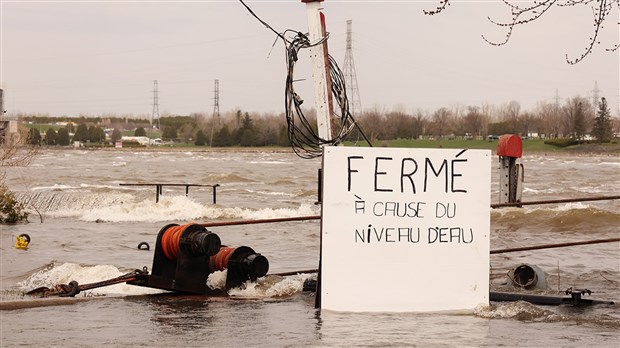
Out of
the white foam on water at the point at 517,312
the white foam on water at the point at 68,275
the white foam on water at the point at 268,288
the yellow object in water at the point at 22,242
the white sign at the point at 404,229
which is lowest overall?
the yellow object in water at the point at 22,242

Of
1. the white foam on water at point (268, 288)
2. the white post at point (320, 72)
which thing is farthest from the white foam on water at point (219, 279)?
the white post at point (320, 72)

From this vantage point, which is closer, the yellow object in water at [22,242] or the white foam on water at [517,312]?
the white foam on water at [517,312]

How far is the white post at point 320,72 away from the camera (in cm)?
930

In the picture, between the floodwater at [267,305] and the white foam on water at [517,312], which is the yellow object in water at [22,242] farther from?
the white foam on water at [517,312]

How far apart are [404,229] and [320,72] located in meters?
1.92

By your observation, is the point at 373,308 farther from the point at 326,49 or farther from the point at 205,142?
the point at 205,142

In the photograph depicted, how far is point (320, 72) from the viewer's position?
31.2ft

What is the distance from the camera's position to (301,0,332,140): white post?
930 cm

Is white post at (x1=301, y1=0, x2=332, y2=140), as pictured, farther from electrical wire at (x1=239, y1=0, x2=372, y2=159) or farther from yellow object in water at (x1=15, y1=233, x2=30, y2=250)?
yellow object in water at (x1=15, y1=233, x2=30, y2=250)

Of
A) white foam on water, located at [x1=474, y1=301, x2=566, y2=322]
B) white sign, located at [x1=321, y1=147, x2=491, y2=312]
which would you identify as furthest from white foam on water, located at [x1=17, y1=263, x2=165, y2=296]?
white foam on water, located at [x1=474, y1=301, x2=566, y2=322]

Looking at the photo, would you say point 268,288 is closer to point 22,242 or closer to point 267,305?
point 267,305

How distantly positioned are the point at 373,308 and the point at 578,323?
1927 mm

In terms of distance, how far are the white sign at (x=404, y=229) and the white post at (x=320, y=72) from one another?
1.14 m

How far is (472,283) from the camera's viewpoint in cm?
869
